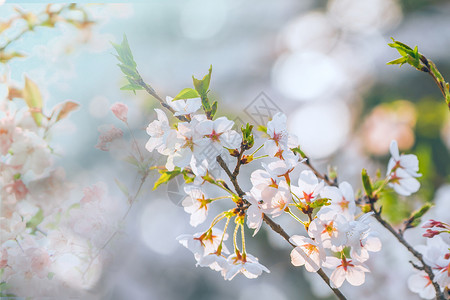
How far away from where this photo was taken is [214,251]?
0.32m

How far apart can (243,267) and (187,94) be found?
0.14 m

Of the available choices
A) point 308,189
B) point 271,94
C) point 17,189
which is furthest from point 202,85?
point 271,94

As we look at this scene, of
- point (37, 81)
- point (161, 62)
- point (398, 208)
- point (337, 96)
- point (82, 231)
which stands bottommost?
point (337, 96)

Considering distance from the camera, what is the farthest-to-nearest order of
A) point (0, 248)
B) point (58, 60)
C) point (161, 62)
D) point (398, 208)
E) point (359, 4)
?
point (359, 4), point (161, 62), point (398, 208), point (58, 60), point (0, 248)

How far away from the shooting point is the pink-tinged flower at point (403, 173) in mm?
418

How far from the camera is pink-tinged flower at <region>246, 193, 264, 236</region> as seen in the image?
0.94 feet

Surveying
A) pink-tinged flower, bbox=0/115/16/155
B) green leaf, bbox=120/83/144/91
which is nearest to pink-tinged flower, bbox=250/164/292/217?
green leaf, bbox=120/83/144/91

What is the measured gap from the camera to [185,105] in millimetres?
295

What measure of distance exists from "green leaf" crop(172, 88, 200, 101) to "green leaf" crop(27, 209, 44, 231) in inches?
8.9

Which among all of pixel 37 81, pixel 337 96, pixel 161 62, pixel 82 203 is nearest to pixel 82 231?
pixel 82 203

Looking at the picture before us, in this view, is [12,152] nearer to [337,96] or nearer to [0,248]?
[0,248]

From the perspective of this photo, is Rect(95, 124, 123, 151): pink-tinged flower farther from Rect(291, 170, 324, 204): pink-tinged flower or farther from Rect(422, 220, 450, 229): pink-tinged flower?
Rect(422, 220, 450, 229): pink-tinged flower

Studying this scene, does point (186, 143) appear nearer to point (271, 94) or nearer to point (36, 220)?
point (36, 220)

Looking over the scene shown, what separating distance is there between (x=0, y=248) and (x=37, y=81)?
177mm
